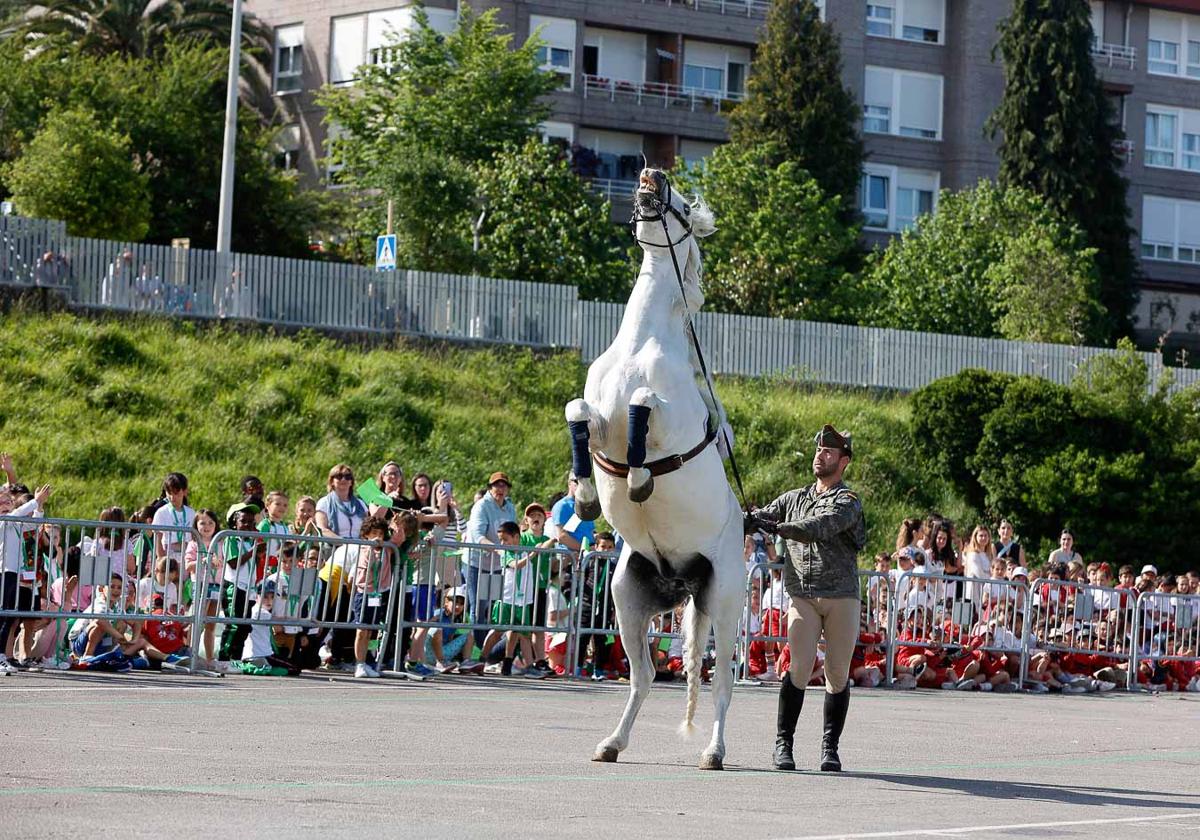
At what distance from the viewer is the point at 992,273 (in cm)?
5131

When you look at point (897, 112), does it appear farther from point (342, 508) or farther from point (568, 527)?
point (342, 508)

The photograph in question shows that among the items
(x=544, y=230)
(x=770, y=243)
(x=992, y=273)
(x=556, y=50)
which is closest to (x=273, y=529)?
(x=544, y=230)

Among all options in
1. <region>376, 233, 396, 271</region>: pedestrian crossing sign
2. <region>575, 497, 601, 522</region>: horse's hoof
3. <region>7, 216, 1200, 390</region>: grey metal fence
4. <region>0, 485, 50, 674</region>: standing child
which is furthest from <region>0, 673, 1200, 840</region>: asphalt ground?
<region>376, 233, 396, 271</region>: pedestrian crossing sign

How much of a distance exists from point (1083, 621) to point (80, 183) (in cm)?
2693

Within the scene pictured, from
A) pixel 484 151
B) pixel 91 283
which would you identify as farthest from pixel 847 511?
pixel 484 151

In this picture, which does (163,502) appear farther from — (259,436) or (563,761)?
(259,436)

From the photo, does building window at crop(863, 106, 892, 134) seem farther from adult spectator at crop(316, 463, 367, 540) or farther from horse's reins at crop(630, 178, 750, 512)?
horse's reins at crop(630, 178, 750, 512)

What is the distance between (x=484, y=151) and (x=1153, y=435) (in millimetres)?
21721

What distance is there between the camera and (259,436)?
31812mm

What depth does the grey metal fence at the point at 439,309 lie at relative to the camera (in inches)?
1325

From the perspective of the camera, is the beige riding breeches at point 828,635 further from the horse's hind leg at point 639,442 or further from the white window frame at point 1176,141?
the white window frame at point 1176,141

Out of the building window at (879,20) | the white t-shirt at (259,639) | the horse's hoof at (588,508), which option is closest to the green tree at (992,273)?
the building window at (879,20)

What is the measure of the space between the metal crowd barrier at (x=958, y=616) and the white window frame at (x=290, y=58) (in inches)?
1595

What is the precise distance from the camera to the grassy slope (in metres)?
30.2
